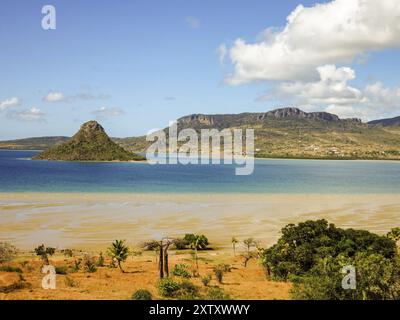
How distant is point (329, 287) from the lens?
71.1ft

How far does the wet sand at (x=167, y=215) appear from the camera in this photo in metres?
48.0

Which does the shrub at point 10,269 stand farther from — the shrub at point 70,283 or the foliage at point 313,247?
the foliage at point 313,247

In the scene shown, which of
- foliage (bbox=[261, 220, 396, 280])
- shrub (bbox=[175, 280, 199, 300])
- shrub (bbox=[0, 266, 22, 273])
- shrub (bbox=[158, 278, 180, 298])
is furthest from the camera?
foliage (bbox=[261, 220, 396, 280])

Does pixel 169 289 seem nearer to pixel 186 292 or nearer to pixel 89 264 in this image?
pixel 186 292

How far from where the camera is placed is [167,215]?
→ 61.0 m

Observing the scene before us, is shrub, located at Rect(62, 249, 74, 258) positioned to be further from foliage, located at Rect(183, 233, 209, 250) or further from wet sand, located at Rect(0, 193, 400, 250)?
foliage, located at Rect(183, 233, 209, 250)

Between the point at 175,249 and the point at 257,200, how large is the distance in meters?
36.2

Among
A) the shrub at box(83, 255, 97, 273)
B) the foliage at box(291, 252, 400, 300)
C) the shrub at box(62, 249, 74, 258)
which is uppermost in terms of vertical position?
the foliage at box(291, 252, 400, 300)

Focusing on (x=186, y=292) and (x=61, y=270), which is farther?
(x=61, y=270)

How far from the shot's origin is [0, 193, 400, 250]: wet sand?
158 feet

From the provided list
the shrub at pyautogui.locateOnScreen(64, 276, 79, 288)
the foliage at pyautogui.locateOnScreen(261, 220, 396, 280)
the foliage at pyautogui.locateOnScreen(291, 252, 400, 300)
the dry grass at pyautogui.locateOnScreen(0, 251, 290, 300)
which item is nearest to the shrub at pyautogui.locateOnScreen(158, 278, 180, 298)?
the dry grass at pyautogui.locateOnScreen(0, 251, 290, 300)

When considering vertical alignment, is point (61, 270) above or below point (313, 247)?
below

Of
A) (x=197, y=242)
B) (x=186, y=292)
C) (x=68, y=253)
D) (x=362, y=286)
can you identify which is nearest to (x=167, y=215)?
(x=197, y=242)

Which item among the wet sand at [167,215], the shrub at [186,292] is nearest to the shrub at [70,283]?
the shrub at [186,292]
